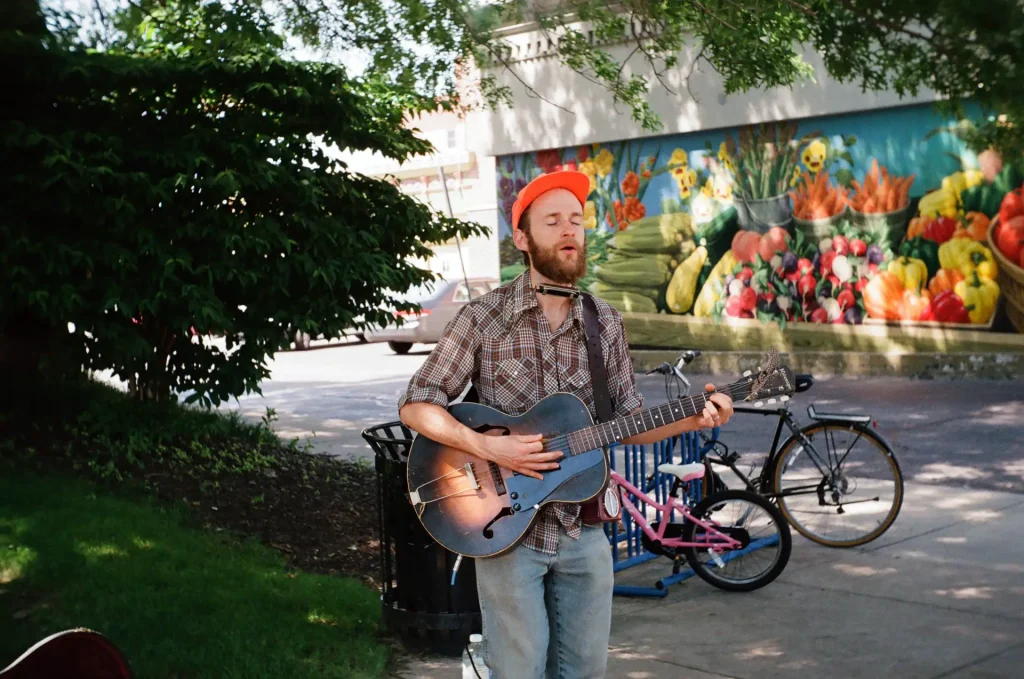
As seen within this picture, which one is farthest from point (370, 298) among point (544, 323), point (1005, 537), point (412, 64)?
point (544, 323)

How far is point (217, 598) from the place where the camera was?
593cm

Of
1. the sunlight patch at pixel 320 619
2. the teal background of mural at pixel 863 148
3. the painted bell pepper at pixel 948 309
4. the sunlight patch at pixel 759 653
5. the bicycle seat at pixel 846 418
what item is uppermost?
the teal background of mural at pixel 863 148

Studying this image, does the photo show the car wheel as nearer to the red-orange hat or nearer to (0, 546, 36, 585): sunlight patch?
(0, 546, 36, 585): sunlight patch

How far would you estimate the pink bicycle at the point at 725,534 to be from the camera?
6398 millimetres

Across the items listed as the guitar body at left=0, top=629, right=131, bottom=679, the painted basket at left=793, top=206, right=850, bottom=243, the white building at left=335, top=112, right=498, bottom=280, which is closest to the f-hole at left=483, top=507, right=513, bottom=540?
the guitar body at left=0, top=629, right=131, bottom=679

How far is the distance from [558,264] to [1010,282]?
14074 millimetres

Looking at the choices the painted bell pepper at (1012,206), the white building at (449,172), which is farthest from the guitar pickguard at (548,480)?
the white building at (449,172)

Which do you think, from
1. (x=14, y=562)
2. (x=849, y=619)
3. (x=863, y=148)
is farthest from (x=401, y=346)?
(x=849, y=619)

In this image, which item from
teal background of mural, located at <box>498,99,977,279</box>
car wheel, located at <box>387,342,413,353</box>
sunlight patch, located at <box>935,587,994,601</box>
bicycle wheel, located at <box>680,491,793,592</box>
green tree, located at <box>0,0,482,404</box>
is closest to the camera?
sunlight patch, located at <box>935,587,994,601</box>

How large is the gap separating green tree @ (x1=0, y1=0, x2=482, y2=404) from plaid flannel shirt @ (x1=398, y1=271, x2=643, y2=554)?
173 inches

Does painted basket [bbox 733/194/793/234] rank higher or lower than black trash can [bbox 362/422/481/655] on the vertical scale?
higher

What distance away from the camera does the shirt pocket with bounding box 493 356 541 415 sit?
3.63 m

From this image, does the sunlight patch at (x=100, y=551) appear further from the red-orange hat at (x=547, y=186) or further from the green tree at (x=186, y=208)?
the red-orange hat at (x=547, y=186)

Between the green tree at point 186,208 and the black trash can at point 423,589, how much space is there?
2784 millimetres
